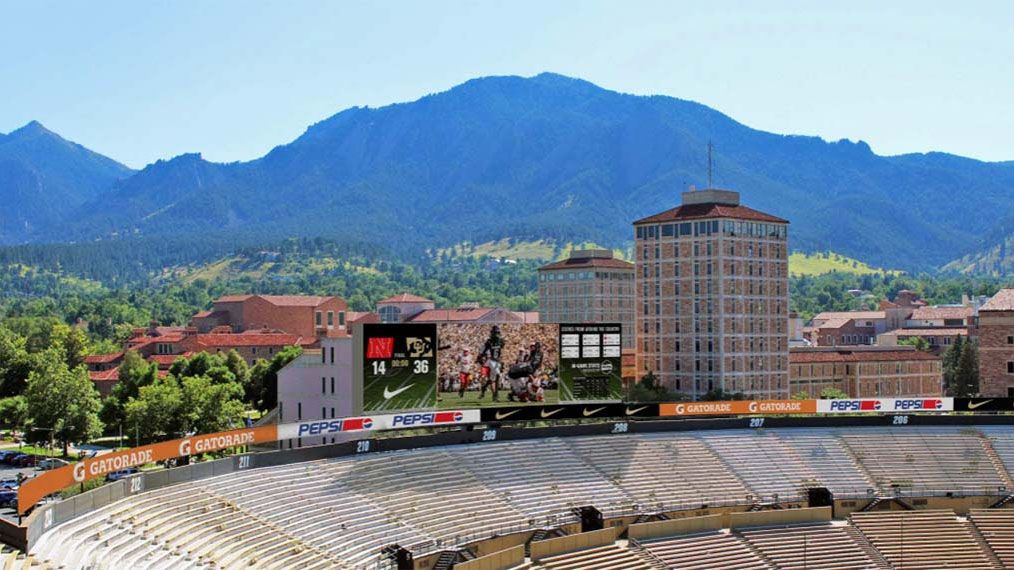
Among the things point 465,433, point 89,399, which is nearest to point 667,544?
point 465,433

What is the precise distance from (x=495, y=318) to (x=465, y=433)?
10632 cm

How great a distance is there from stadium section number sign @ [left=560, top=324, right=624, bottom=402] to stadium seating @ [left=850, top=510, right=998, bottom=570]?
46.2 ft

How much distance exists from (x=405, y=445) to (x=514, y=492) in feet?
18.8

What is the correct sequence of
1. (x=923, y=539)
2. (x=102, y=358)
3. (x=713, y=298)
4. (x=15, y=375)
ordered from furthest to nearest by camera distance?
(x=102, y=358) < (x=713, y=298) < (x=15, y=375) < (x=923, y=539)

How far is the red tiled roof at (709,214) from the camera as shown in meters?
119

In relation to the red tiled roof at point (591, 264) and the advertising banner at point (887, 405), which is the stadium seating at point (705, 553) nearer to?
the advertising banner at point (887, 405)

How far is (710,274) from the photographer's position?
118 metres

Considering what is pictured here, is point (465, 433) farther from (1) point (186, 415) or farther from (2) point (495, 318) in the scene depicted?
(2) point (495, 318)

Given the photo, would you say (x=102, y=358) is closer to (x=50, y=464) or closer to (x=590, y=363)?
(x=50, y=464)

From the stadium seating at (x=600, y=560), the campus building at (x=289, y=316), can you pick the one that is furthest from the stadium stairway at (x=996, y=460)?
the campus building at (x=289, y=316)

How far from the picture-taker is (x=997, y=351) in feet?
317

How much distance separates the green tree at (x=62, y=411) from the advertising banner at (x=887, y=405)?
153 ft

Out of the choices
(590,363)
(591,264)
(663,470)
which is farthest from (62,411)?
(591,264)

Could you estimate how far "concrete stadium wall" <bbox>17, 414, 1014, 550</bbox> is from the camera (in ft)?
135
